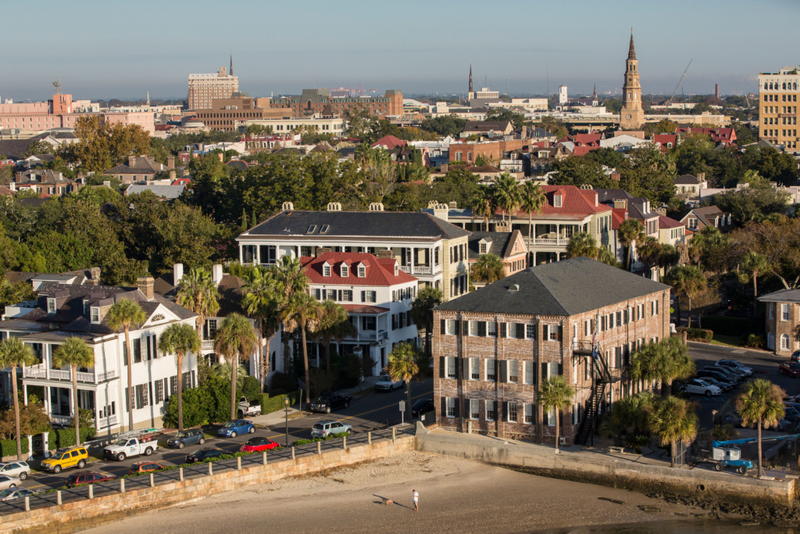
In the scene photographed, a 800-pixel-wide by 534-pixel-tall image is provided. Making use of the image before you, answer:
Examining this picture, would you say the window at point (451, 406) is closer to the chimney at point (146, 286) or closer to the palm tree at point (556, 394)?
the palm tree at point (556, 394)

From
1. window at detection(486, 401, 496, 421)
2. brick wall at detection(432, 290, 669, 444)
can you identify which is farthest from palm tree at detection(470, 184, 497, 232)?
window at detection(486, 401, 496, 421)

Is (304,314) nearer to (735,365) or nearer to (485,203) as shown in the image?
(735,365)

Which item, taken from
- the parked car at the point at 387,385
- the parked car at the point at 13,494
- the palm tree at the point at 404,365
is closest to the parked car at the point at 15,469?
the parked car at the point at 13,494

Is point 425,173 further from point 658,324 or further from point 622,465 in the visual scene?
point 622,465

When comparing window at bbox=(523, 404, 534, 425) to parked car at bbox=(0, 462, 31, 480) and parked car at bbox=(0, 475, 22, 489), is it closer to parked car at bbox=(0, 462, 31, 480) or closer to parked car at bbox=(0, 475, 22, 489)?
parked car at bbox=(0, 462, 31, 480)

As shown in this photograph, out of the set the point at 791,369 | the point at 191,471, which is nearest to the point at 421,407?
the point at 191,471

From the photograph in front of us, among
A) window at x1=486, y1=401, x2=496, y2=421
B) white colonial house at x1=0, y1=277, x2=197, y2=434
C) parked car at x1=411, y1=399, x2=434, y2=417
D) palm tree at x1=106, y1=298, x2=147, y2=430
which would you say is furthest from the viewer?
parked car at x1=411, y1=399, x2=434, y2=417

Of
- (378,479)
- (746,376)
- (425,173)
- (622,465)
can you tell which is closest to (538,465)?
(622,465)
